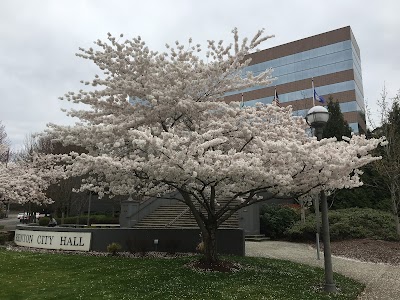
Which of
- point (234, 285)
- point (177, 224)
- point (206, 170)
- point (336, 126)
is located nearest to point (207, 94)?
point (206, 170)

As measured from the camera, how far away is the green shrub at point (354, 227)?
19250mm

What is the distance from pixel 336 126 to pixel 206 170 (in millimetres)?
24313

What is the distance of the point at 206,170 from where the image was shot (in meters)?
8.16

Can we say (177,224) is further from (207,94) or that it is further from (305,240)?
(207,94)

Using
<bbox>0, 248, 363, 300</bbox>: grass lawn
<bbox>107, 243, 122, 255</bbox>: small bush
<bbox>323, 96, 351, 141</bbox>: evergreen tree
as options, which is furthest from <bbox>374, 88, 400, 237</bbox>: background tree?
<bbox>107, 243, 122, 255</bbox>: small bush

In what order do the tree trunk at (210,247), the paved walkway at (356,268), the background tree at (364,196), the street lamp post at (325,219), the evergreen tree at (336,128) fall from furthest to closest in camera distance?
the evergreen tree at (336,128)
the background tree at (364,196)
the tree trunk at (210,247)
the paved walkway at (356,268)
the street lamp post at (325,219)

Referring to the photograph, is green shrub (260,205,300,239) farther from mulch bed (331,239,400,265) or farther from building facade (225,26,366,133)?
building facade (225,26,366,133)

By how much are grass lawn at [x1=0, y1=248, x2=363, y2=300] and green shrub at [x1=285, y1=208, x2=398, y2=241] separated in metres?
8.48

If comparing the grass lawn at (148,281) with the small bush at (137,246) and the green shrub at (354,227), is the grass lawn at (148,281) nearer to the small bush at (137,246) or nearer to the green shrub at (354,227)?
the small bush at (137,246)

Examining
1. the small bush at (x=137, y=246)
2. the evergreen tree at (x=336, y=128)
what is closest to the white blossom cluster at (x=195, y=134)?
the small bush at (x=137, y=246)

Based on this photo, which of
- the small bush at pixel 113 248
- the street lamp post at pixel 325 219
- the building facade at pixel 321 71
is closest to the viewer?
the street lamp post at pixel 325 219

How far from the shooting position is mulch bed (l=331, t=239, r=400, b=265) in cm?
1506

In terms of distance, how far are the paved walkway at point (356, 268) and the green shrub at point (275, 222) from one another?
210 centimetres

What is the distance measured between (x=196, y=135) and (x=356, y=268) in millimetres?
8444
